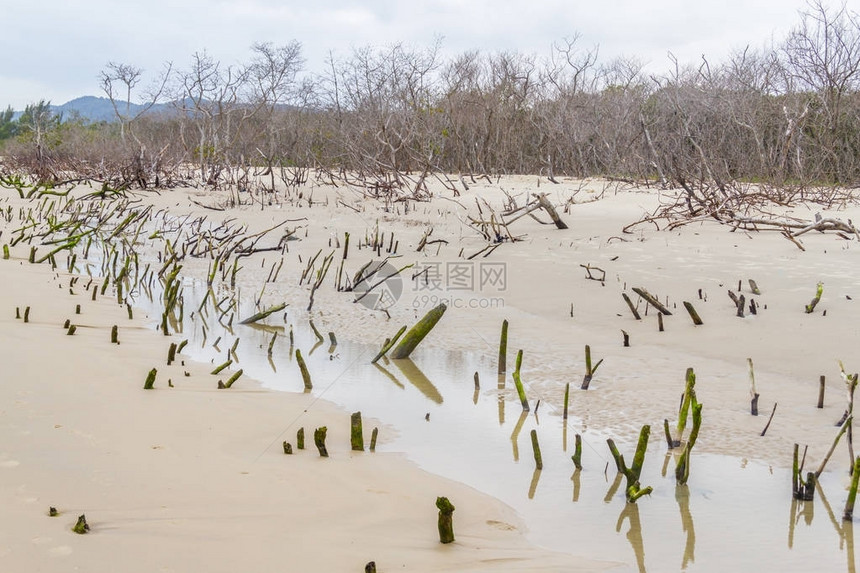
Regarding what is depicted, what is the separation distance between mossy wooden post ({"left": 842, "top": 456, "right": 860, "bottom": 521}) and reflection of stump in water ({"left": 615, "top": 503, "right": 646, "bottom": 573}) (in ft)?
2.23

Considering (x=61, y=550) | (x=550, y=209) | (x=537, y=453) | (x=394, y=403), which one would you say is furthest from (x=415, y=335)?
(x=550, y=209)

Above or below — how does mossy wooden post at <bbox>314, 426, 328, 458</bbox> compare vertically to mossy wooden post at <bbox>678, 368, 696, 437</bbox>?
below

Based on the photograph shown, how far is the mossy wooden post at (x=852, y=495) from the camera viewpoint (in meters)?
2.58

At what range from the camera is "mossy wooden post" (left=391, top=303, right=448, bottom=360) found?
509cm

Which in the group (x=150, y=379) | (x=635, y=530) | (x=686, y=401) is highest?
(x=686, y=401)

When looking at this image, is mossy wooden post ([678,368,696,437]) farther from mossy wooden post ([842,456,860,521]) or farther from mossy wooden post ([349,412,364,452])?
mossy wooden post ([349,412,364,452])

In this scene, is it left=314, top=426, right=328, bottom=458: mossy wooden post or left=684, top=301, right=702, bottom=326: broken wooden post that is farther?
left=684, top=301, right=702, bottom=326: broken wooden post

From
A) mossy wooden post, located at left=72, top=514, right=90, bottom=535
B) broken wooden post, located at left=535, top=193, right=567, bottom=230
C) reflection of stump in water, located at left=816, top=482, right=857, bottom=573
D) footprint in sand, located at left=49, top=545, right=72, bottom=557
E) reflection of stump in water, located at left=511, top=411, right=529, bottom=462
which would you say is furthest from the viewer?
broken wooden post, located at left=535, top=193, right=567, bottom=230

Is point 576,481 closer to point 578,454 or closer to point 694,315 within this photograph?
point 578,454

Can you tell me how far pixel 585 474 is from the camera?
3191mm

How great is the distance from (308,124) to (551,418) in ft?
64.3

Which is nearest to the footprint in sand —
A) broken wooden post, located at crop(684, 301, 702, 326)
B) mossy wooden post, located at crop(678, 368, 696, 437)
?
mossy wooden post, located at crop(678, 368, 696, 437)

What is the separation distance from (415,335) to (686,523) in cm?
260

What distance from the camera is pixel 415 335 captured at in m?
5.11
